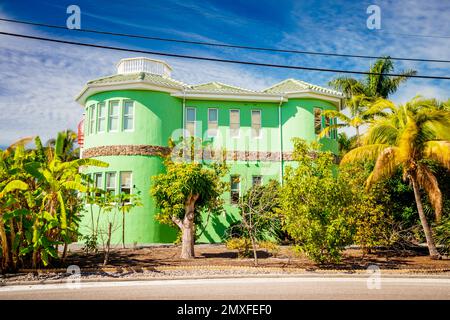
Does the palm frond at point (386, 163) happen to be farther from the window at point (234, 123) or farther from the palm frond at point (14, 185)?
the palm frond at point (14, 185)

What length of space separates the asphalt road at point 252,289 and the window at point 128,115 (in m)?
11.4

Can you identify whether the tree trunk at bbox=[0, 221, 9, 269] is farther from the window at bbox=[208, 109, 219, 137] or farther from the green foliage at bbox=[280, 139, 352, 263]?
the window at bbox=[208, 109, 219, 137]

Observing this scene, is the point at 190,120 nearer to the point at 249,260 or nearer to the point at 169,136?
the point at 169,136

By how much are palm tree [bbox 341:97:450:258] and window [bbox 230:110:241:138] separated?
7.66 meters

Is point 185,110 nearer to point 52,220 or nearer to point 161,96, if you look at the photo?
point 161,96

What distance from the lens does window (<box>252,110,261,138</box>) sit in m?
22.2

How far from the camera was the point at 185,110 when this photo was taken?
21.8 metres

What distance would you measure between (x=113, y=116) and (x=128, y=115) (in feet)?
2.96

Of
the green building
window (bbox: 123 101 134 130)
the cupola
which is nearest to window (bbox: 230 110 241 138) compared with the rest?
the green building

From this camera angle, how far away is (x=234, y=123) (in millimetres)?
22156

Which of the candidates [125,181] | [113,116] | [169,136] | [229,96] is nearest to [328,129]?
[229,96]
